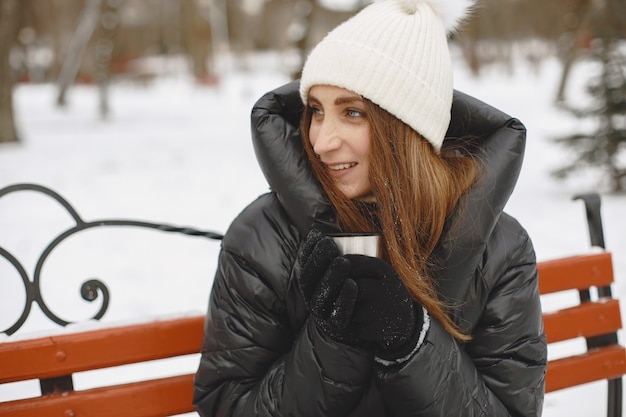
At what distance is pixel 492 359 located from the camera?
196 cm

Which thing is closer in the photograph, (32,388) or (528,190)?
(32,388)

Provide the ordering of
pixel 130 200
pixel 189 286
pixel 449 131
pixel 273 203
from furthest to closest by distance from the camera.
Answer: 1. pixel 130 200
2. pixel 189 286
3. pixel 449 131
4. pixel 273 203

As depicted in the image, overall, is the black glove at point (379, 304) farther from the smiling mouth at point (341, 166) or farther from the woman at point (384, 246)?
the smiling mouth at point (341, 166)

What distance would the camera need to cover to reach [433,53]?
1905 mm

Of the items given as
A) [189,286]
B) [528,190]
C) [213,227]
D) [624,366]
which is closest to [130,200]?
[213,227]

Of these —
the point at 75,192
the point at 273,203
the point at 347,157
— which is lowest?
the point at 75,192

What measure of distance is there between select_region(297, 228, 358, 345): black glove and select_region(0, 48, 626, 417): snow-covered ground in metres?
0.86

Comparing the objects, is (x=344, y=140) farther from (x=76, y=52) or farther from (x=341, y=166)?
(x=76, y=52)

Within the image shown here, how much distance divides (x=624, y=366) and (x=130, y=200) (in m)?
6.04

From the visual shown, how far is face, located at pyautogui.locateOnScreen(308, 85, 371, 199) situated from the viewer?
6.12 feet

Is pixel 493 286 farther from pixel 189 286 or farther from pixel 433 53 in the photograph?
pixel 189 286

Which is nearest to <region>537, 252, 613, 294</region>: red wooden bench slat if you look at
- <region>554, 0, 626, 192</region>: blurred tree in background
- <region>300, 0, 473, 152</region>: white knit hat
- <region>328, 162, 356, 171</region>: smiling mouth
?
<region>300, 0, 473, 152</region>: white knit hat

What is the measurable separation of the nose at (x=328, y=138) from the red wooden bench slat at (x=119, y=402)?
94cm

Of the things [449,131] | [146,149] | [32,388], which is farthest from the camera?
[146,149]
